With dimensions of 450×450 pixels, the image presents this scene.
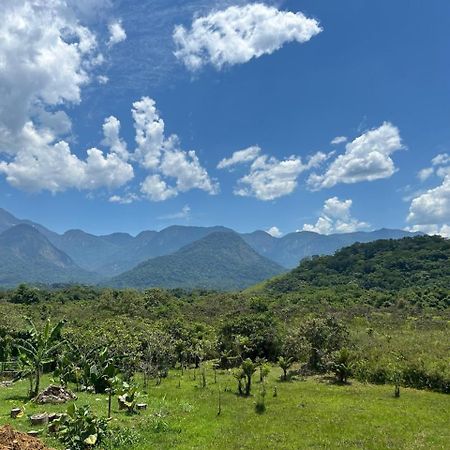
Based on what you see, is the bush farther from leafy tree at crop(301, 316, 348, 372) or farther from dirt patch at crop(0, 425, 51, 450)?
leafy tree at crop(301, 316, 348, 372)

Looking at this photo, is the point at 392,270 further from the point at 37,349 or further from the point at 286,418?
the point at 37,349

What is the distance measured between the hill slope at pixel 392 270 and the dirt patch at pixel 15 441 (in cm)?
13766

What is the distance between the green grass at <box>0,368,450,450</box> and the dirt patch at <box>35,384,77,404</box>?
127 cm

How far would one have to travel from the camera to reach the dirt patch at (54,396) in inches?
1419

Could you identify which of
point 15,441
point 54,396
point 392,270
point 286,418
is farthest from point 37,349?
point 392,270

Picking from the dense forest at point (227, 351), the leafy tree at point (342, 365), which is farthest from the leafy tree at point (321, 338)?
the leafy tree at point (342, 365)

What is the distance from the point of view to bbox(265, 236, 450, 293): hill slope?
498ft

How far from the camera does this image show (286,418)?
33000mm

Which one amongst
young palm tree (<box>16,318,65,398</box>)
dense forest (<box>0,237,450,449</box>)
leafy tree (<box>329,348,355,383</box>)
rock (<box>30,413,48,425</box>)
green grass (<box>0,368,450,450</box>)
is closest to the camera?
green grass (<box>0,368,450,450</box>)

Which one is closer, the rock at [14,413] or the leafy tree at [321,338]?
the rock at [14,413]

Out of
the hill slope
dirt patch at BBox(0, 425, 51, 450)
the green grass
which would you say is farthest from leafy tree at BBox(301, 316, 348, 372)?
the hill slope

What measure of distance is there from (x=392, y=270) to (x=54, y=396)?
15462cm

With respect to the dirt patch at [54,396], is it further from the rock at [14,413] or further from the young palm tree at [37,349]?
the rock at [14,413]

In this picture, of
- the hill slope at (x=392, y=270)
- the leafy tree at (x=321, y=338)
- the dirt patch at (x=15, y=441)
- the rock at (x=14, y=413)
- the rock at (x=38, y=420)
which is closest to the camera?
the dirt patch at (x=15, y=441)
